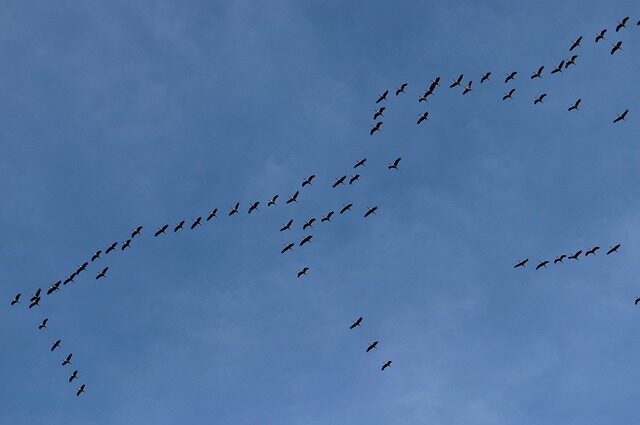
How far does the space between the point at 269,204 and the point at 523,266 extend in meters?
38.3

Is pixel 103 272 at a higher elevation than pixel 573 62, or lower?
higher

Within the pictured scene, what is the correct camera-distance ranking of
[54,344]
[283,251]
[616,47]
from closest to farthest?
→ [616,47], [283,251], [54,344]

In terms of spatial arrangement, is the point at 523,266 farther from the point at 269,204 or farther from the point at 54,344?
the point at 54,344

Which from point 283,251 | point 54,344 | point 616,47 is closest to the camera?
point 616,47

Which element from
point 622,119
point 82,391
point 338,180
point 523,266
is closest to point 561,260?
point 523,266

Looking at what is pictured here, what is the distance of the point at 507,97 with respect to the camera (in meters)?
159

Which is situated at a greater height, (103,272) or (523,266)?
(103,272)

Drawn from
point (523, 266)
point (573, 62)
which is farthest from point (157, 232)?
point (573, 62)

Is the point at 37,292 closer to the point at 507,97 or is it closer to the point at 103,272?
the point at 103,272

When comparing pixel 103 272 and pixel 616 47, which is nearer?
pixel 616 47

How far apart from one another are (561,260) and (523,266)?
5.90 metres

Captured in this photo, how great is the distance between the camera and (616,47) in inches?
5984

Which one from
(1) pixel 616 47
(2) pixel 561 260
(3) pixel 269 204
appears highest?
(3) pixel 269 204

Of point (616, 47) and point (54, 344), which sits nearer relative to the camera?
point (616, 47)
